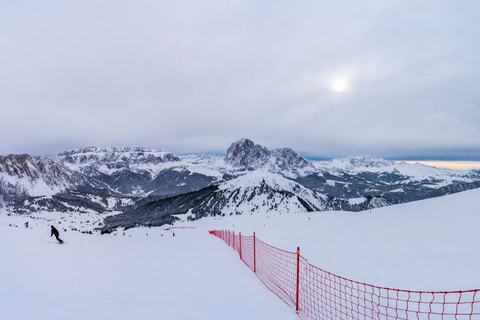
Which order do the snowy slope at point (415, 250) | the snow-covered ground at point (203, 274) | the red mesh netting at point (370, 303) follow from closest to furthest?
1. the snow-covered ground at point (203, 274)
2. the red mesh netting at point (370, 303)
3. the snowy slope at point (415, 250)

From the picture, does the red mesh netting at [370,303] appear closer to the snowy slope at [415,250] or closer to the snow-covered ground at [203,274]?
the snow-covered ground at [203,274]

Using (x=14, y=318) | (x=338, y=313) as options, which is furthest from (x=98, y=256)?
(x=338, y=313)

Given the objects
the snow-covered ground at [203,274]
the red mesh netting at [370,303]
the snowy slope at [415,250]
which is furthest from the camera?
the snowy slope at [415,250]

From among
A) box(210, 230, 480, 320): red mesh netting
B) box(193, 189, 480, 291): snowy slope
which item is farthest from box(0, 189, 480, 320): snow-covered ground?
box(210, 230, 480, 320): red mesh netting

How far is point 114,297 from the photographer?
816 centimetres

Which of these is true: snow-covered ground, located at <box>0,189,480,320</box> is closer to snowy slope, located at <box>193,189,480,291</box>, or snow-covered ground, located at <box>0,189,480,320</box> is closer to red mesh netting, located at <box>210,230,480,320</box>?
snowy slope, located at <box>193,189,480,291</box>

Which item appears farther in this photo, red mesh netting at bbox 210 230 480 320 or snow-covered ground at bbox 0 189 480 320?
red mesh netting at bbox 210 230 480 320

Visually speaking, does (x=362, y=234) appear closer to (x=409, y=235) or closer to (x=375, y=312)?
(x=409, y=235)

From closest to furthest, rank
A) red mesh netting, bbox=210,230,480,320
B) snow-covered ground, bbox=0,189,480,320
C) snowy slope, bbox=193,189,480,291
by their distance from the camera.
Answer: snow-covered ground, bbox=0,189,480,320 < red mesh netting, bbox=210,230,480,320 < snowy slope, bbox=193,189,480,291

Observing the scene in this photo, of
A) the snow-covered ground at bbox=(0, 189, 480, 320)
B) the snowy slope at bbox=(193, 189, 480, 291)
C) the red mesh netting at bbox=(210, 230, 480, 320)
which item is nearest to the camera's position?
the snow-covered ground at bbox=(0, 189, 480, 320)

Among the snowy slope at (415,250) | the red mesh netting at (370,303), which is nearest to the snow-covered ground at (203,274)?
the snowy slope at (415,250)

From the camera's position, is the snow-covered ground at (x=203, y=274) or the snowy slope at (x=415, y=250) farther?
the snowy slope at (x=415, y=250)

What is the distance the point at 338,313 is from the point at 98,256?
42.0 feet

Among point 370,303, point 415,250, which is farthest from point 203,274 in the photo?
point 415,250
